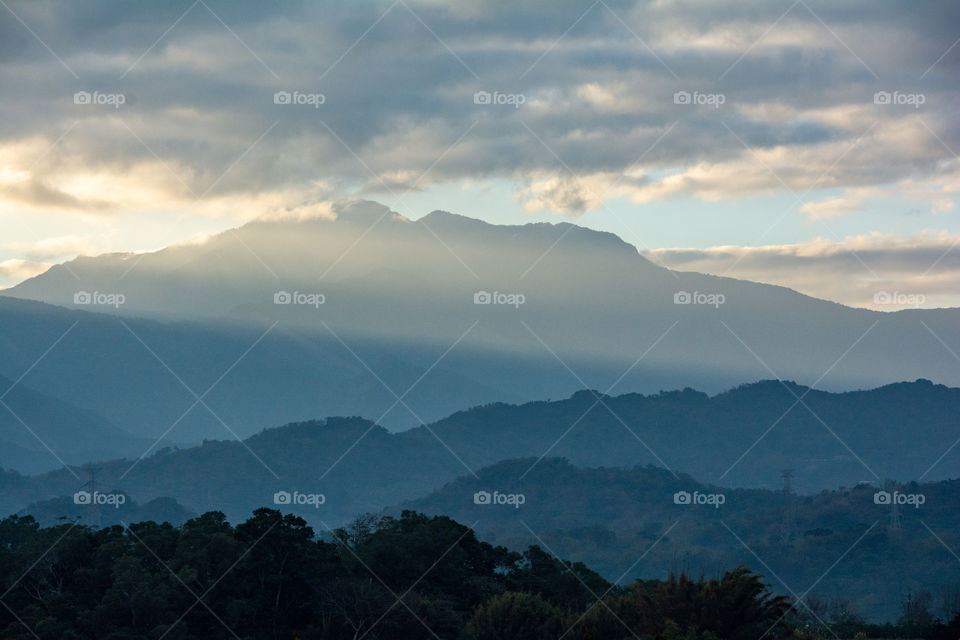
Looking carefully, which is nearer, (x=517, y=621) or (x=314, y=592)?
(x=517, y=621)

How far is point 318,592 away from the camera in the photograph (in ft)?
226

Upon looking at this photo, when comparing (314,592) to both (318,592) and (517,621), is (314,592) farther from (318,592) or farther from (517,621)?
(517,621)

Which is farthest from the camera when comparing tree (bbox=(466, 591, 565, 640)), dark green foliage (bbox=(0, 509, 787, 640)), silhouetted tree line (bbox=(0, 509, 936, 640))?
tree (bbox=(466, 591, 565, 640))

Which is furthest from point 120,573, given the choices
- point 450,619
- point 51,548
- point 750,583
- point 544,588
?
point 750,583

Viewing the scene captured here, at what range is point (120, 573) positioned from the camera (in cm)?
6619

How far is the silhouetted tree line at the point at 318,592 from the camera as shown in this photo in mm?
50975

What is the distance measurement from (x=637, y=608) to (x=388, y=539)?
29.5m

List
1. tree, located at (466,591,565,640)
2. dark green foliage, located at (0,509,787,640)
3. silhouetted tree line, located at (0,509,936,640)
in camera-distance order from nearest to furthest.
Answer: silhouetted tree line, located at (0,509,936,640) < dark green foliage, located at (0,509,787,640) < tree, located at (466,591,565,640)

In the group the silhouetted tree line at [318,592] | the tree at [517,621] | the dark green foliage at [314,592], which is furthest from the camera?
the tree at [517,621]

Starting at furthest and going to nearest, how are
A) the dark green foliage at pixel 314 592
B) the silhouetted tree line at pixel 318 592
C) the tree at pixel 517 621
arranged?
the tree at pixel 517 621 → the dark green foliage at pixel 314 592 → the silhouetted tree line at pixel 318 592

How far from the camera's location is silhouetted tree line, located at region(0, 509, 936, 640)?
50975 millimetres

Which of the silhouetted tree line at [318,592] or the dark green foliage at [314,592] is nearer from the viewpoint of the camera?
the silhouetted tree line at [318,592]

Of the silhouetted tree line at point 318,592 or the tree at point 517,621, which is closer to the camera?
the silhouetted tree line at point 318,592

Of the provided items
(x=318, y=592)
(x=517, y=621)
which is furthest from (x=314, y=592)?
(x=517, y=621)
